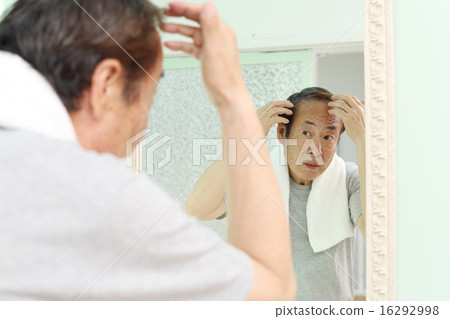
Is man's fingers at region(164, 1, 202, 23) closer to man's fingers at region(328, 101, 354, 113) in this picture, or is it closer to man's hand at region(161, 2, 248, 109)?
man's hand at region(161, 2, 248, 109)

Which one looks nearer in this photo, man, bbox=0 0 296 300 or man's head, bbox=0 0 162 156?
man, bbox=0 0 296 300

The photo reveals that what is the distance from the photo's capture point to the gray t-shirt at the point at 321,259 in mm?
800

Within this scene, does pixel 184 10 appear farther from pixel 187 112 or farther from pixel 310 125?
pixel 310 125

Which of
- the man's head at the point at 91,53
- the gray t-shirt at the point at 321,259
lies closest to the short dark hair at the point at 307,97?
the gray t-shirt at the point at 321,259

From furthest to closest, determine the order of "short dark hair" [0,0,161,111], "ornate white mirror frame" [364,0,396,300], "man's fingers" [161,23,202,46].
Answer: "ornate white mirror frame" [364,0,396,300], "man's fingers" [161,23,202,46], "short dark hair" [0,0,161,111]

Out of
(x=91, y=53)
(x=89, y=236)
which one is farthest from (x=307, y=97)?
(x=89, y=236)

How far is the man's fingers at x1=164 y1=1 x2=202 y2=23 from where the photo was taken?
0.74 m

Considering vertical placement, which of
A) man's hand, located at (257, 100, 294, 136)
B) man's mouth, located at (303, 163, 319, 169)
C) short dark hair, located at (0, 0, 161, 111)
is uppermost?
short dark hair, located at (0, 0, 161, 111)

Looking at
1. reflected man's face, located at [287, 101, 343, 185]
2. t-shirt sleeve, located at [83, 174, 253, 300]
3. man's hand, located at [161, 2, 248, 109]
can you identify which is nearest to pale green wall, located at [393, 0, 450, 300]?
reflected man's face, located at [287, 101, 343, 185]

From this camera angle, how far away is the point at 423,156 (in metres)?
0.85

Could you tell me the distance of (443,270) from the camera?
85 cm

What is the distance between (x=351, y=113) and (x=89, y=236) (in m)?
0.52

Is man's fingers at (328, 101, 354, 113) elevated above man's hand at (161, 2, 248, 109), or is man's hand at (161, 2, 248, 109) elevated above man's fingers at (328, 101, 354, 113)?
man's hand at (161, 2, 248, 109)

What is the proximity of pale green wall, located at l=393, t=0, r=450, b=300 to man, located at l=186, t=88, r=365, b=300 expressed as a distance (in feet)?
0.28
